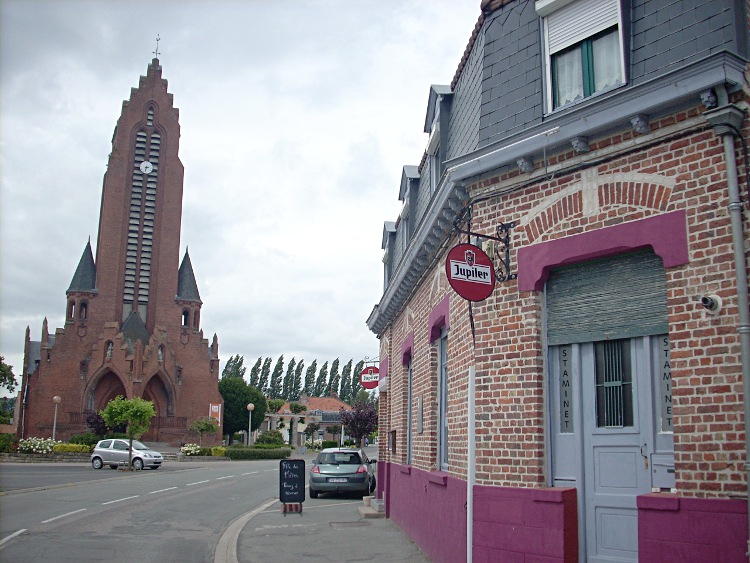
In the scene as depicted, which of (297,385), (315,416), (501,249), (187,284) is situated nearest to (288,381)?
(297,385)

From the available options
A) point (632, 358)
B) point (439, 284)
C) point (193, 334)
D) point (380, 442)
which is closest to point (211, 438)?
point (193, 334)

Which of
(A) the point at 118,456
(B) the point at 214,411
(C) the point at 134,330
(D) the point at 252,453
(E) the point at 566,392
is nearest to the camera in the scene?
(E) the point at 566,392

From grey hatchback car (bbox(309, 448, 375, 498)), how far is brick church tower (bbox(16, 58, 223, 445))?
41.0m

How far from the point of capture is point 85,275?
63.6m

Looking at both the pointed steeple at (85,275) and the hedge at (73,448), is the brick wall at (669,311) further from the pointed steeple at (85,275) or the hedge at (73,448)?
the pointed steeple at (85,275)

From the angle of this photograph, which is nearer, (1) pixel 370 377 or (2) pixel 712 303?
(2) pixel 712 303

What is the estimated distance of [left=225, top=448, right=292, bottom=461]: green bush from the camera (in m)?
51.5

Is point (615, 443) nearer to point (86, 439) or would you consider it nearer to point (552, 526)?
point (552, 526)

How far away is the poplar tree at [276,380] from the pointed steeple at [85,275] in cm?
7470

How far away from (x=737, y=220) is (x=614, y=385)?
77.7 inches

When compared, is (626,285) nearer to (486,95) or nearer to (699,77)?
(699,77)

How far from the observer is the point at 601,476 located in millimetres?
6957

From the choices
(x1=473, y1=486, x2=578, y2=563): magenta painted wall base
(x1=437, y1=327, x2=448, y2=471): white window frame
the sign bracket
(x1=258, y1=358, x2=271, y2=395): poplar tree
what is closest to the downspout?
(x1=473, y1=486, x2=578, y2=563): magenta painted wall base

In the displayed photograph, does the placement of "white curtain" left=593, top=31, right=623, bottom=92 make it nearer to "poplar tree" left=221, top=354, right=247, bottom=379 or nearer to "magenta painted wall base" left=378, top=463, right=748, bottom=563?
"magenta painted wall base" left=378, top=463, right=748, bottom=563
